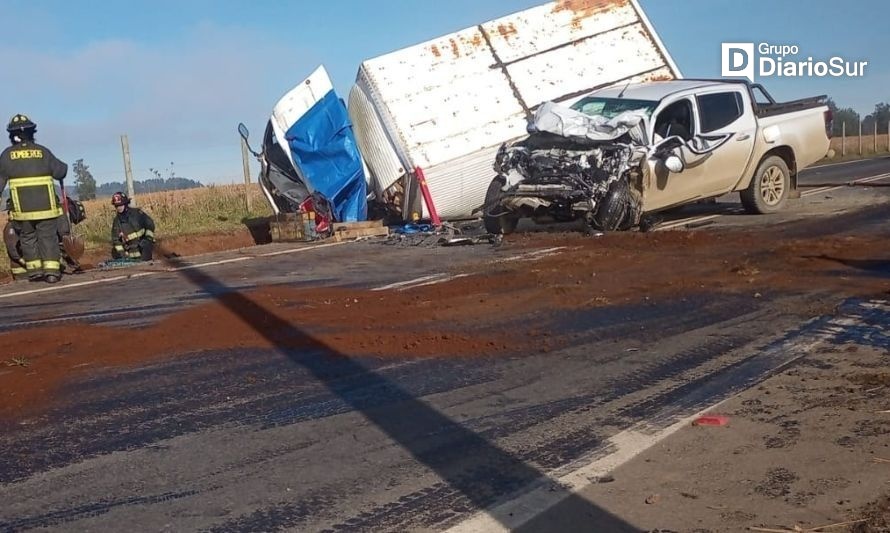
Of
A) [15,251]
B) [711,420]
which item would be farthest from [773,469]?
[15,251]

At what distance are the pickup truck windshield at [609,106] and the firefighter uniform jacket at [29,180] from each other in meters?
7.41

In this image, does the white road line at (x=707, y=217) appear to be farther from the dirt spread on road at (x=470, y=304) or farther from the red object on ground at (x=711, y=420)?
the red object on ground at (x=711, y=420)

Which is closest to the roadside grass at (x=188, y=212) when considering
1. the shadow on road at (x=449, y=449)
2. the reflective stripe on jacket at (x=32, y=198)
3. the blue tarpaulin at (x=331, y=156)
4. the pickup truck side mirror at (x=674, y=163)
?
the blue tarpaulin at (x=331, y=156)

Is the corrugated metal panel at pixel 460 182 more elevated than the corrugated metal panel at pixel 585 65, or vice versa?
the corrugated metal panel at pixel 585 65

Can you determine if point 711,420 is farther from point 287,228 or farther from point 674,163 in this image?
point 287,228

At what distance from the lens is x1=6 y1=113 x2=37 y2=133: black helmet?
10883 mm

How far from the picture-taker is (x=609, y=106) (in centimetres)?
1295

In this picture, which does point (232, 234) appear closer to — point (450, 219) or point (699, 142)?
point (450, 219)

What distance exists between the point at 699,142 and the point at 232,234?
9.13m

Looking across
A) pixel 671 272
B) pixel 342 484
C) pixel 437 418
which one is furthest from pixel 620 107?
pixel 342 484

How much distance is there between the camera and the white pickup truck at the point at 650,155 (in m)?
11.8

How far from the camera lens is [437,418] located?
15.6 feet

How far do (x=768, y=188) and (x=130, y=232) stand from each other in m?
9.74

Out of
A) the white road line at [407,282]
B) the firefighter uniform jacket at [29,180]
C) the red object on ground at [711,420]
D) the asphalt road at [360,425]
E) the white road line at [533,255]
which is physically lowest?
the red object on ground at [711,420]
